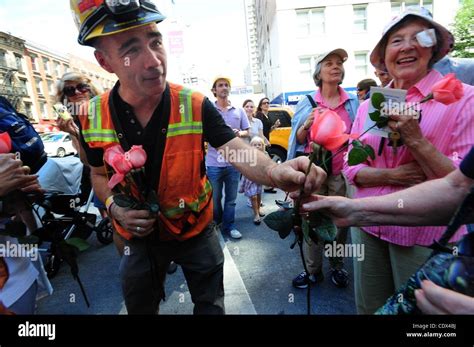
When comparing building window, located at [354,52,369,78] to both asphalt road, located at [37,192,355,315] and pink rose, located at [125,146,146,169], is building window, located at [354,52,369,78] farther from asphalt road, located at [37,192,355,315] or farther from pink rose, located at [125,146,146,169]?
pink rose, located at [125,146,146,169]

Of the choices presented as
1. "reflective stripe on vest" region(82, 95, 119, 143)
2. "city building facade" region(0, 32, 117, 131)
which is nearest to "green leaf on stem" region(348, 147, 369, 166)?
"reflective stripe on vest" region(82, 95, 119, 143)

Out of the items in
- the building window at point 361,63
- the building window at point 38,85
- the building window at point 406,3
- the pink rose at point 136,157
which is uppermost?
the building window at point 406,3

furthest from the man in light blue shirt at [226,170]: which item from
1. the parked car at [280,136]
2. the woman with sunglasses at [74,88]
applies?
the parked car at [280,136]

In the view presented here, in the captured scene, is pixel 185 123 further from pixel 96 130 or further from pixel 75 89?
pixel 75 89

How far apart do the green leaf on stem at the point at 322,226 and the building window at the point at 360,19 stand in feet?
54.2

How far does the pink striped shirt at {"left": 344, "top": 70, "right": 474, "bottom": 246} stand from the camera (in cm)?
112

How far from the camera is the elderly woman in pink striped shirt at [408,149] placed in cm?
113

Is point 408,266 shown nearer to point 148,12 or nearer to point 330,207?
point 330,207

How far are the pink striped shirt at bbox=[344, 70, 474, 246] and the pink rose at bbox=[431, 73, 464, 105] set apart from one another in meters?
0.21

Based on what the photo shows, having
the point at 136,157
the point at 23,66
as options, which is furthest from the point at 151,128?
the point at 23,66

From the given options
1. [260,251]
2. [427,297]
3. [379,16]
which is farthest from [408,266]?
[379,16]

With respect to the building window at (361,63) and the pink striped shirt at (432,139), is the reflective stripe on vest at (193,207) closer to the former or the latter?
the pink striped shirt at (432,139)

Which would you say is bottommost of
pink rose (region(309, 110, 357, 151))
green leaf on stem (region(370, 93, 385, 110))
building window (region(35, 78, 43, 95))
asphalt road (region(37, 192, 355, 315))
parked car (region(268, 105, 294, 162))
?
asphalt road (region(37, 192, 355, 315))

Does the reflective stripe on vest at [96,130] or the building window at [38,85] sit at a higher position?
the building window at [38,85]
